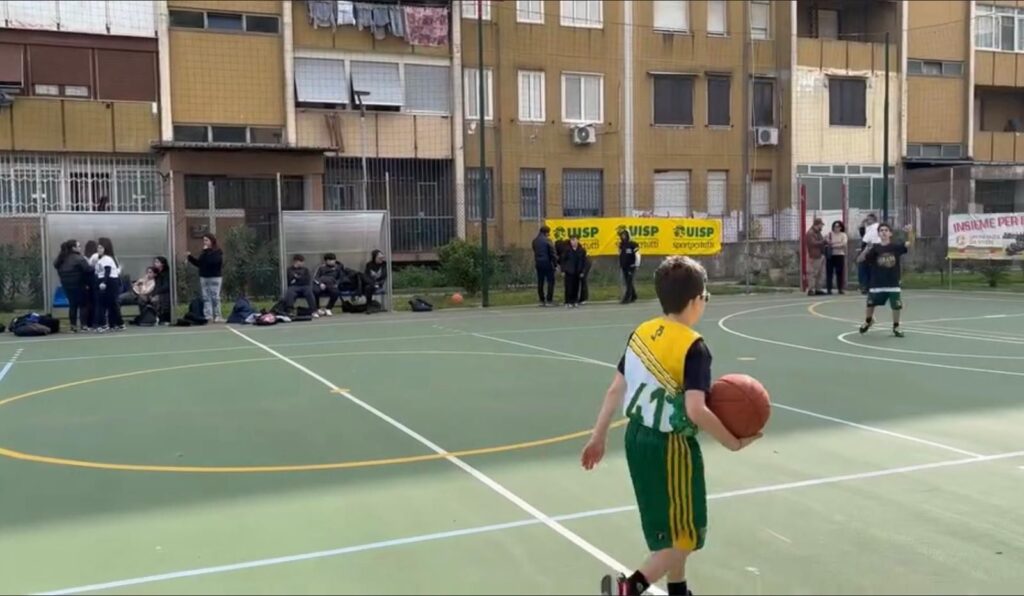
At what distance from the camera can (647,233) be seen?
24.9 metres

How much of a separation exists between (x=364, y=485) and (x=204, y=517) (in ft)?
3.58

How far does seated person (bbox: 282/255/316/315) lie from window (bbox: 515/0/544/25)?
14.9 meters

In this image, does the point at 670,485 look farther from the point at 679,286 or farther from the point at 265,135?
the point at 265,135

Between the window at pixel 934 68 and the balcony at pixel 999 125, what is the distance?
170 cm

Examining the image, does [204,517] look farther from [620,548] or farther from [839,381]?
[839,381]

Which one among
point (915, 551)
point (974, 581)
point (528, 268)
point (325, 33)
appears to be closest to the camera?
point (974, 581)

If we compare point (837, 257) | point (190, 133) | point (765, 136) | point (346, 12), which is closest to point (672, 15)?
point (765, 136)

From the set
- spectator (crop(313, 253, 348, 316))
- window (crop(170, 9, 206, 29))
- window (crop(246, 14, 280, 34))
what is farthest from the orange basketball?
window (crop(246, 14, 280, 34))

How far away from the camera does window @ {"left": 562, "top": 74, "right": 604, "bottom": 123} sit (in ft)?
107

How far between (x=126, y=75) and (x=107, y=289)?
37.1ft

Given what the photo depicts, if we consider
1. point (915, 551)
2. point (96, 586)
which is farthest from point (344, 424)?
point (915, 551)

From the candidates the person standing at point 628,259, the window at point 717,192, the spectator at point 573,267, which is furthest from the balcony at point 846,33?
the spectator at point 573,267

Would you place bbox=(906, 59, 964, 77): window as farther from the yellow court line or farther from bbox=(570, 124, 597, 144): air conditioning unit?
the yellow court line

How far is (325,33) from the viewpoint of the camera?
96.1 feet
